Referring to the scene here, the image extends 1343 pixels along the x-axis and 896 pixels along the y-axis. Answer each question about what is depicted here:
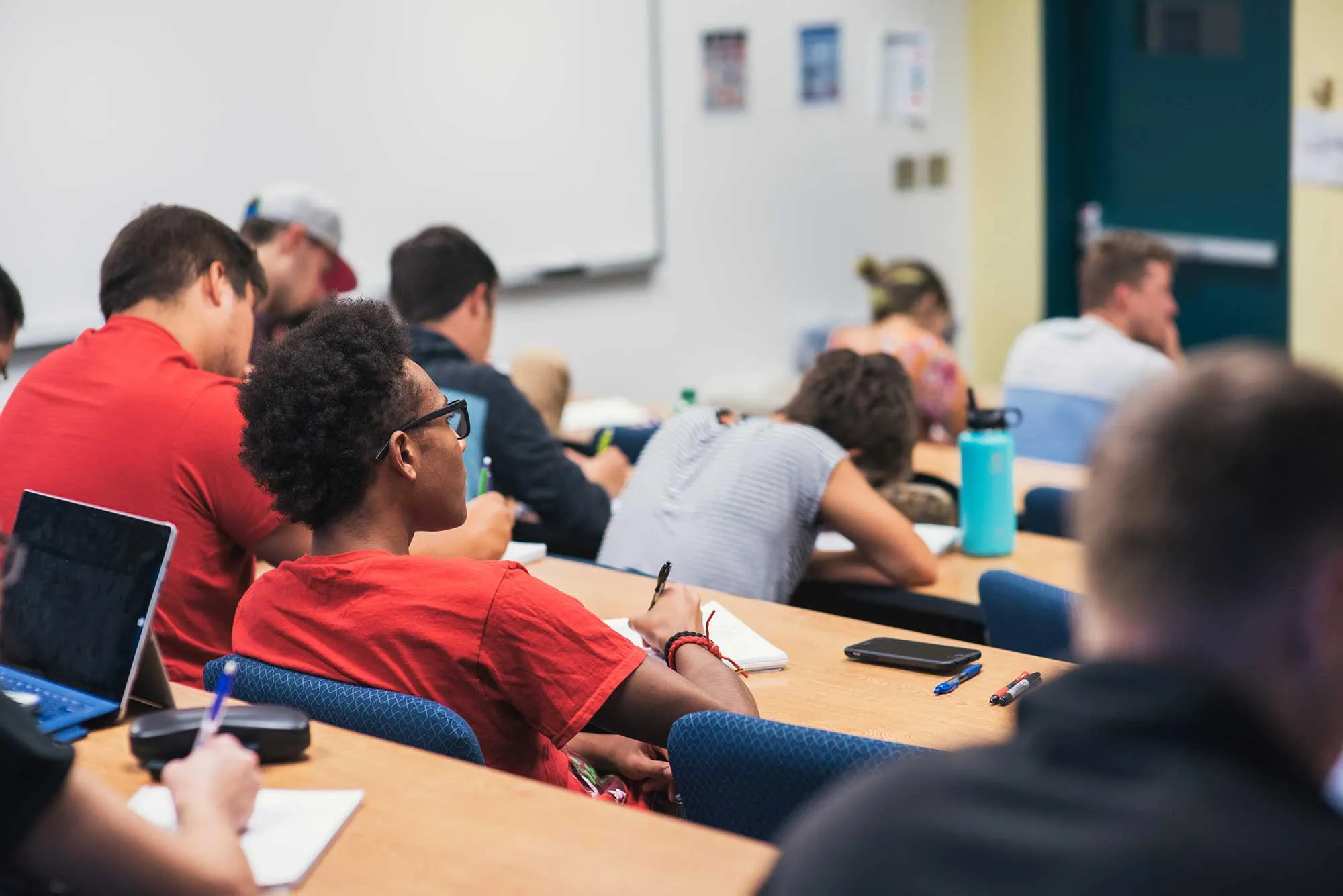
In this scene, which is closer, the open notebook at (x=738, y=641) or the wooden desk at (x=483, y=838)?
the wooden desk at (x=483, y=838)

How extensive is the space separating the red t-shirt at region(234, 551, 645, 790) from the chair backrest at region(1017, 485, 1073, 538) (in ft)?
5.40

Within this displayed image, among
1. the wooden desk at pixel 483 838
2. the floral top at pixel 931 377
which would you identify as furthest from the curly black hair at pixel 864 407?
the wooden desk at pixel 483 838

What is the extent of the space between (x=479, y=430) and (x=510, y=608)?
154cm

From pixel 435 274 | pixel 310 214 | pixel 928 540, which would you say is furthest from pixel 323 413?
pixel 310 214

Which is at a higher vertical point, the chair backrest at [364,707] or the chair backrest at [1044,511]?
the chair backrest at [364,707]

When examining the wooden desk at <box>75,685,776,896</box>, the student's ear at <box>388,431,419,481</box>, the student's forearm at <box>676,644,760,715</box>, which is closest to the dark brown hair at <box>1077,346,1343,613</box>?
the wooden desk at <box>75,685,776,896</box>

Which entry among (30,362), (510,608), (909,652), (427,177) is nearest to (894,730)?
(909,652)

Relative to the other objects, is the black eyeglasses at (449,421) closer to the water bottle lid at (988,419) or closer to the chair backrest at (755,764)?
the chair backrest at (755,764)

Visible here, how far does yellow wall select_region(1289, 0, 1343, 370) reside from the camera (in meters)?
5.39

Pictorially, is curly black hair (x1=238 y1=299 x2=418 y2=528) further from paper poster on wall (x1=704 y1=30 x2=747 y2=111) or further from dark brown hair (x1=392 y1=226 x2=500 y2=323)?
paper poster on wall (x1=704 y1=30 x2=747 y2=111)

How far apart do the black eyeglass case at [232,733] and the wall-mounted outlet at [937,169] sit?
5.72 m

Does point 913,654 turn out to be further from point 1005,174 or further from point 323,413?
point 1005,174

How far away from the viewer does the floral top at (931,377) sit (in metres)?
4.20

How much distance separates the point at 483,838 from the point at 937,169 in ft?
19.3
